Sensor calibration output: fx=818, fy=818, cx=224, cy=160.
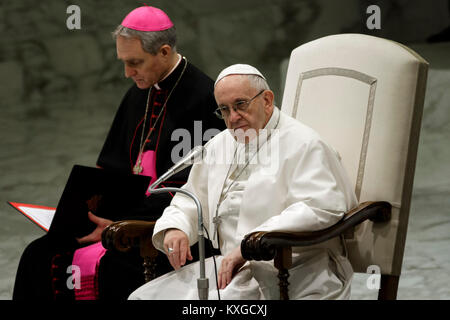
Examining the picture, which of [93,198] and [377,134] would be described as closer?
[377,134]

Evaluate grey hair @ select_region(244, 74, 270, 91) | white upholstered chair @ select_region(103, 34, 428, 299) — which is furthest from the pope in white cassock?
white upholstered chair @ select_region(103, 34, 428, 299)

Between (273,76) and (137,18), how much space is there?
189 inches

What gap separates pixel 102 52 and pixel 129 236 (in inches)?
240

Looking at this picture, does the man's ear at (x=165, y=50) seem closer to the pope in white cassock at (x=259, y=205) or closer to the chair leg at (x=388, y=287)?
the pope in white cassock at (x=259, y=205)

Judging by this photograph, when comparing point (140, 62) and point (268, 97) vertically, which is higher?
point (140, 62)

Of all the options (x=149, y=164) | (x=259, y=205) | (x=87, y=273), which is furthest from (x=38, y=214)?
(x=259, y=205)

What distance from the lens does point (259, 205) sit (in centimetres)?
328

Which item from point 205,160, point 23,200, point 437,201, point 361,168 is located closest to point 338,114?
point 361,168

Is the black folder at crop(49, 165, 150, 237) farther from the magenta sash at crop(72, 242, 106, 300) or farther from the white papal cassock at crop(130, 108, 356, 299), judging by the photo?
the white papal cassock at crop(130, 108, 356, 299)

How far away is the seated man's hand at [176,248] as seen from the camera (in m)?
3.30

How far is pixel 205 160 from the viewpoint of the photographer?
3613 mm

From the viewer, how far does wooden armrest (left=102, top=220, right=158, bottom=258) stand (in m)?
3.38

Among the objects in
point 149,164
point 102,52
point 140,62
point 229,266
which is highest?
point 102,52

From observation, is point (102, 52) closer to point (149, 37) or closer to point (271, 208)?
point (149, 37)
